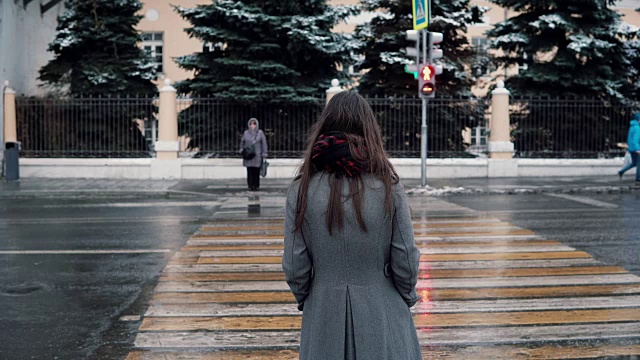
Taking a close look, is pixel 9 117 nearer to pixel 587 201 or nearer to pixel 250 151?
pixel 250 151

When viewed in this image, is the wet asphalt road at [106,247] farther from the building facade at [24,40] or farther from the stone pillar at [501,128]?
the building facade at [24,40]

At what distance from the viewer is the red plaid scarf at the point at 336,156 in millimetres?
3217

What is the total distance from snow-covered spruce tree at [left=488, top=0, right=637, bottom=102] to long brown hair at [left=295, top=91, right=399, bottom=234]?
2300 cm

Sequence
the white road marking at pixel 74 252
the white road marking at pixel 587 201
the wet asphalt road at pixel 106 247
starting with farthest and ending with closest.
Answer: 1. the white road marking at pixel 587 201
2. the white road marking at pixel 74 252
3. the wet asphalt road at pixel 106 247

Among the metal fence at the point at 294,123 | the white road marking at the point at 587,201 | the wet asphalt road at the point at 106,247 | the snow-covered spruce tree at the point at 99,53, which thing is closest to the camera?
the wet asphalt road at the point at 106,247

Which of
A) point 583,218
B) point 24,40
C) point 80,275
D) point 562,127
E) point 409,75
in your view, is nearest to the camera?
point 80,275

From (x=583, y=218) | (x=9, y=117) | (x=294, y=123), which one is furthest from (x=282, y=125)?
(x=583, y=218)

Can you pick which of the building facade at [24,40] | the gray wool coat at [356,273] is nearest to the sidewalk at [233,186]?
the building facade at [24,40]

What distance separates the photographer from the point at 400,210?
325cm

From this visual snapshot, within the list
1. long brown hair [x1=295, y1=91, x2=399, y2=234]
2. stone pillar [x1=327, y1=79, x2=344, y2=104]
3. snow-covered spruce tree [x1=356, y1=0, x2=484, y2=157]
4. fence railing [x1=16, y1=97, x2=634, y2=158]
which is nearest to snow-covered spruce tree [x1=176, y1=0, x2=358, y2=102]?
fence railing [x1=16, y1=97, x2=634, y2=158]

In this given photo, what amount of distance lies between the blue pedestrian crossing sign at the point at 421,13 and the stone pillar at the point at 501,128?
18.2ft

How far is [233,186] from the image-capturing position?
68.2 ft

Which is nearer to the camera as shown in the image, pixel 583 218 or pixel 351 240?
pixel 351 240

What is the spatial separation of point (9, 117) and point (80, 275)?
16.6 meters
